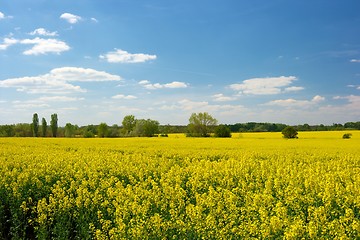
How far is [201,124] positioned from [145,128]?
12.9 metres

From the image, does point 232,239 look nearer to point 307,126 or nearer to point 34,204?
point 34,204

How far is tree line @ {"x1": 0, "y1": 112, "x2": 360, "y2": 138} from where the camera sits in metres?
77.4

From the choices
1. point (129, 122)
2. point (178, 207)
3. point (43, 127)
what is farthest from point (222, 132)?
point (178, 207)

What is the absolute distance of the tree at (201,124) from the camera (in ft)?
253

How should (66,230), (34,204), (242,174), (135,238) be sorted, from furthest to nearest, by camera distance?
1. (242,174)
2. (34,204)
3. (66,230)
4. (135,238)

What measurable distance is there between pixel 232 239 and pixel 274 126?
96745 millimetres

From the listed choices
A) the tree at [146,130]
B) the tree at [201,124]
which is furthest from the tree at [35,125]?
the tree at [201,124]

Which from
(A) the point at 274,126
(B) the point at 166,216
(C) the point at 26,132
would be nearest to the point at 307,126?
(A) the point at 274,126

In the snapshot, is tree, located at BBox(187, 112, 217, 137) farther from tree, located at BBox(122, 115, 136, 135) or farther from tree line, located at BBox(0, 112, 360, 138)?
tree, located at BBox(122, 115, 136, 135)

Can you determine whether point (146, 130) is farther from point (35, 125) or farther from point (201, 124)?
point (35, 125)

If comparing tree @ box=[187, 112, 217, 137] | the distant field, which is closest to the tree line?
tree @ box=[187, 112, 217, 137]

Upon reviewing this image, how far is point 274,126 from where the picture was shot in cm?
9944

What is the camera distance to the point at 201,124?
78.0 meters

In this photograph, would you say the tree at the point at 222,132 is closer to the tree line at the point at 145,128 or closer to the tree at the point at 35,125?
the tree line at the point at 145,128
